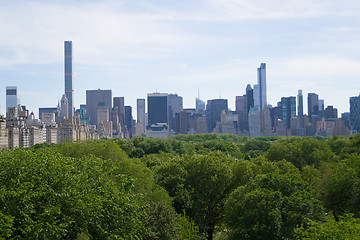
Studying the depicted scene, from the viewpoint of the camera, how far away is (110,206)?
30312mm

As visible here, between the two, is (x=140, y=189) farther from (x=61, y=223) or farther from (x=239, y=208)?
(x=61, y=223)

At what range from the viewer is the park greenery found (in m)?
26.9

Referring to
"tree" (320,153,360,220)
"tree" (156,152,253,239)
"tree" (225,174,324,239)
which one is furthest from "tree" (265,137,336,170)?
"tree" (225,174,324,239)

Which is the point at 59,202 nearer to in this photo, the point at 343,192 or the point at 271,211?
the point at 271,211

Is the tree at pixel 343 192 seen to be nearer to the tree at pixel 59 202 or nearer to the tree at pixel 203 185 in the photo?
the tree at pixel 203 185

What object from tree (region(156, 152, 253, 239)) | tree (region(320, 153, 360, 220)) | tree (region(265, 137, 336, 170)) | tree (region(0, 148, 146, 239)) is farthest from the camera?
tree (region(265, 137, 336, 170))

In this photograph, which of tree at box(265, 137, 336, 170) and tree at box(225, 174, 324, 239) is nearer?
tree at box(225, 174, 324, 239)

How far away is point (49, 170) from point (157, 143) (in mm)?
91374

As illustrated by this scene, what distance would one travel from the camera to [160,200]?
A: 38.9 meters

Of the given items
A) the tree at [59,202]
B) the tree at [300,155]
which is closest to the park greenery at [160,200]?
the tree at [59,202]

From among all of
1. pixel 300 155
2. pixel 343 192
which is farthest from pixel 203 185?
Answer: pixel 300 155

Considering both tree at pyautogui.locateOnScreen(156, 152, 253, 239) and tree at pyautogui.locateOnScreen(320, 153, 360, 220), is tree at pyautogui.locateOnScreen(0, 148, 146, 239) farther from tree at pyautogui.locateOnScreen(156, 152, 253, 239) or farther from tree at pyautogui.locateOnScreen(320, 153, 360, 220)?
tree at pyautogui.locateOnScreen(320, 153, 360, 220)

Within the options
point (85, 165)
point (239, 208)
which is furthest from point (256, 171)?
point (85, 165)

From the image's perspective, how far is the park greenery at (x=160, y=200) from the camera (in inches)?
1059
